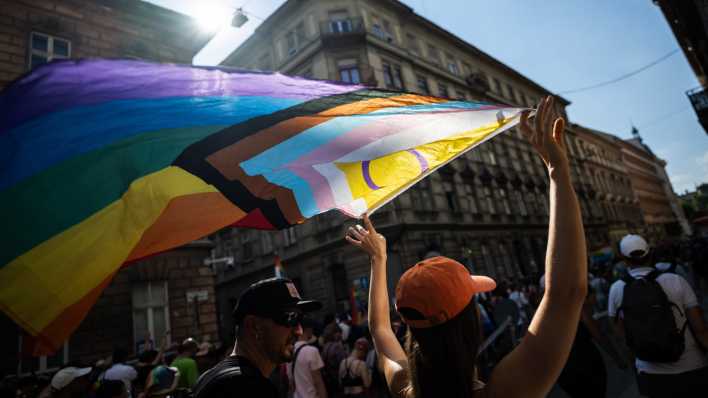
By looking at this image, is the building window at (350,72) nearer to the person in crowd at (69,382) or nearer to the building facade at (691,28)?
the building facade at (691,28)

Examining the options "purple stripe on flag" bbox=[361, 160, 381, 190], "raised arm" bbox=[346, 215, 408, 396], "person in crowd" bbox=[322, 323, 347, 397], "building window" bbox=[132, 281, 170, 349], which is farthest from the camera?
"building window" bbox=[132, 281, 170, 349]

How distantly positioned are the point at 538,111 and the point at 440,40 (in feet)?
97.9

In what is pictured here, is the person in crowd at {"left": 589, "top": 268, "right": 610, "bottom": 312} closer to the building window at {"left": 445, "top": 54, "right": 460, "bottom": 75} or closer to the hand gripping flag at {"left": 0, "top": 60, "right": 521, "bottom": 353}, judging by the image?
the hand gripping flag at {"left": 0, "top": 60, "right": 521, "bottom": 353}

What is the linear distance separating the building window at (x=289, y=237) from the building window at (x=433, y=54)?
15660 mm

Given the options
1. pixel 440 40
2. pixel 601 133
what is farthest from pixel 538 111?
pixel 601 133

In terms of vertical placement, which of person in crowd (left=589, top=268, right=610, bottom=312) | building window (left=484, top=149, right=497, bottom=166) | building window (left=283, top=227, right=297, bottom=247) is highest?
building window (left=484, top=149, right=497, bottom=166)

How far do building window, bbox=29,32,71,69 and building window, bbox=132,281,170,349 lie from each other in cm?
737

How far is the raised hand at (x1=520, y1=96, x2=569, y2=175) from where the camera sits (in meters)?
1.28

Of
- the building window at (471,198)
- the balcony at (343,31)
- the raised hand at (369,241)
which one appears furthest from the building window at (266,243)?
the raised hand at (369,241)

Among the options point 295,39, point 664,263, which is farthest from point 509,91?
point 664,263

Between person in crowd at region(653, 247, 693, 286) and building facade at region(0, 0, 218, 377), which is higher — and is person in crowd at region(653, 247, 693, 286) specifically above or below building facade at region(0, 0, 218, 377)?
below

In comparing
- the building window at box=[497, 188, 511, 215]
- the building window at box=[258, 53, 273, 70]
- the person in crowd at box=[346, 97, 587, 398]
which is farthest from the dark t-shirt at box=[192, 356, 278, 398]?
the building window at box=[497, 188, 511, 215]

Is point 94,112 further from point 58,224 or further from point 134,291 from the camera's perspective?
point 134,291

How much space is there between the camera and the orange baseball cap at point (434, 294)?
127 centimetres
